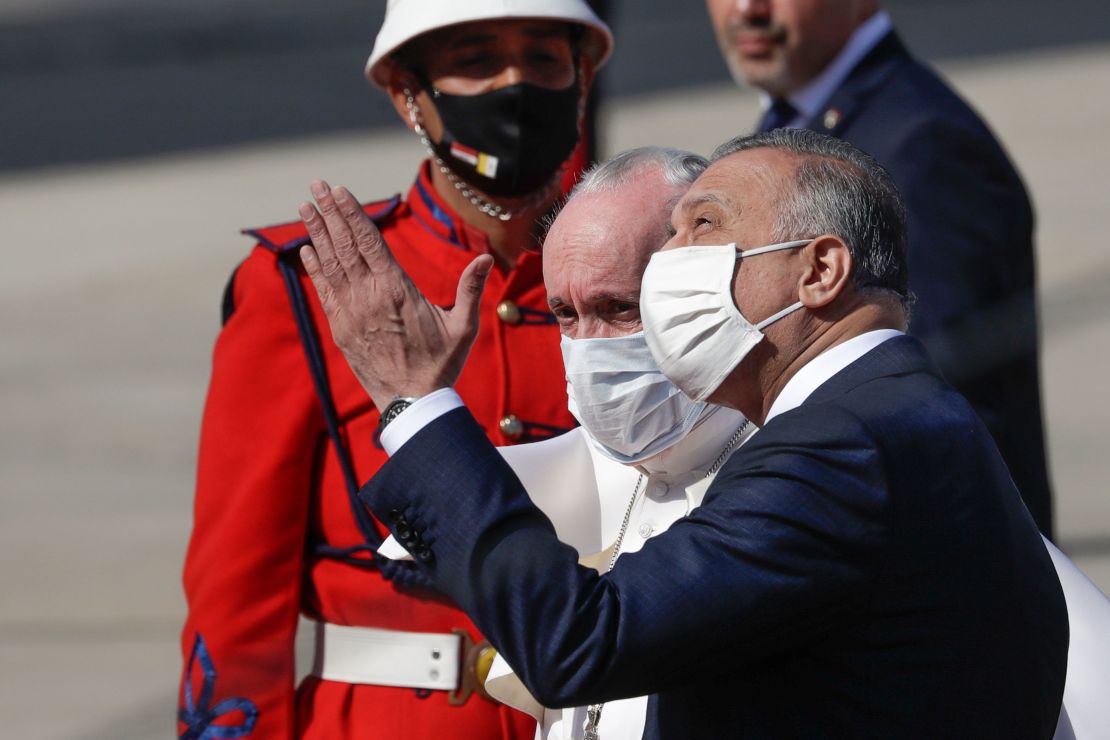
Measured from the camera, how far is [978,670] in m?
1.80

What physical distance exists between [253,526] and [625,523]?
22.3 inches

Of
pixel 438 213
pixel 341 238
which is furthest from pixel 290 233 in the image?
pixel 341 238

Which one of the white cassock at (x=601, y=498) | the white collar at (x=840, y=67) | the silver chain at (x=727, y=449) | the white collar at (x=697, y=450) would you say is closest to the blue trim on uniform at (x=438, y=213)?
the white cassock at (x=601, y=498)

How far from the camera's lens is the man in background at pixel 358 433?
263 cm

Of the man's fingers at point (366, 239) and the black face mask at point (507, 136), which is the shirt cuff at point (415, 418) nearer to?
the man's fingers at point (366, 239)

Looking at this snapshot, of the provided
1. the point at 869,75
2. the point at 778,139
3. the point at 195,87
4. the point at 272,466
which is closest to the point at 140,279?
the point at 195,87

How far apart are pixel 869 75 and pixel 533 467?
1686mm

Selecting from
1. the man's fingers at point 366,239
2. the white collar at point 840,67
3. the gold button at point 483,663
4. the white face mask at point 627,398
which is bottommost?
the gold button at point 483,663

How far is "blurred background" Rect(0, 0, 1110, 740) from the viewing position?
19.5 ft

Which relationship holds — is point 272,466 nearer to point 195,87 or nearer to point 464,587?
point 464,587

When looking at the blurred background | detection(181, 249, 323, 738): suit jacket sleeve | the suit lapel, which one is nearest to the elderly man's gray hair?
detection(181, 249, 323, 738): suit jacket sleeve

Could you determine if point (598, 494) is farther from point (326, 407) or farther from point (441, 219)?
point (441, 219)

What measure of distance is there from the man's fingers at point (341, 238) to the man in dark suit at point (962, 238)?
1340mm

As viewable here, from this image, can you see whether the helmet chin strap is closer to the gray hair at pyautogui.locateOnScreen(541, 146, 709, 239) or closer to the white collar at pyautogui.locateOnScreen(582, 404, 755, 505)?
the gray hair at pyautogui.locateOnScreen(541, 146, 709, 239)
